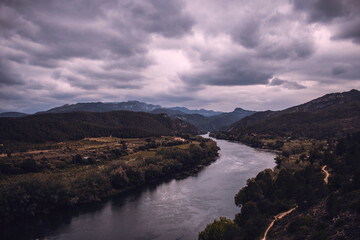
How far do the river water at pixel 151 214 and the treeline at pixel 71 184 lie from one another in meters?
3.38

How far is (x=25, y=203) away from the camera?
48.4 m

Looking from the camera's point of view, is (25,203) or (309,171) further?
(25,203)

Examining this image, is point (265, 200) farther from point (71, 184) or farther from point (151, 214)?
point (71, 184)

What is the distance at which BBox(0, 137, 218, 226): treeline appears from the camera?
157ft

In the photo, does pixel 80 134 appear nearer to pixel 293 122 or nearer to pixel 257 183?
pixel 257 183

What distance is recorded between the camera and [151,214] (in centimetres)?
4750

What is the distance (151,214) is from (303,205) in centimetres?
2743

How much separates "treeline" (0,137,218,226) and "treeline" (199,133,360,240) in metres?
32.4

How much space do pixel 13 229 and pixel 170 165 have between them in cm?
4791

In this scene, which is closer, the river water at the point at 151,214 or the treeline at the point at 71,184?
the river water at the point at 151,214

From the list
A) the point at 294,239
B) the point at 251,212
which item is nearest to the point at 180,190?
the point at 251,212

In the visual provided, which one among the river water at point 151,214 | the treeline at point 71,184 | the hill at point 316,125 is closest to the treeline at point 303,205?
the river water at point 151,214

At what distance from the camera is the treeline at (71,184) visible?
Result: 47969 mm

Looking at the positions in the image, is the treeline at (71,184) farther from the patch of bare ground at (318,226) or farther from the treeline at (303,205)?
the patch of bare ground at (318,226)
